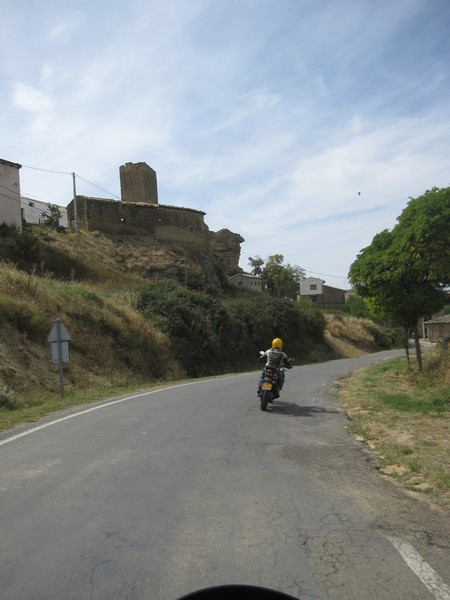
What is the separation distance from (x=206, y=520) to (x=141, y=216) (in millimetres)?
51126

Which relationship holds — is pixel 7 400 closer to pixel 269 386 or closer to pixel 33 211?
pixel 269 386

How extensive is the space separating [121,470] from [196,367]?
915 inches

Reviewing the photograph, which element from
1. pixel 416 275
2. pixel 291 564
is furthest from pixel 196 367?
pixel 291 564

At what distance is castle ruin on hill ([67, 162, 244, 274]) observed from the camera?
51125 millimetres

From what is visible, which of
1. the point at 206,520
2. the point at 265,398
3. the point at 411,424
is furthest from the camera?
the point at 265,398

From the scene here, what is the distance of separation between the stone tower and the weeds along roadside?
49.7 metres

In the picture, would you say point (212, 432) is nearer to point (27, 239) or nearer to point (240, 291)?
point (27, 239)

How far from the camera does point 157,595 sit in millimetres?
3492

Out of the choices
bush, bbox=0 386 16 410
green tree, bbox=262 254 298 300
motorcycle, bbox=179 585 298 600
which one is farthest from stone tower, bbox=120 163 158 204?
motorcycle, bbox=179 585 298 600

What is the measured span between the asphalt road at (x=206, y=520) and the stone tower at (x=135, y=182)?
186 ft

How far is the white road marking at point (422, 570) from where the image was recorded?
3.58 m

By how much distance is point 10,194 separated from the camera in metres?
36.6

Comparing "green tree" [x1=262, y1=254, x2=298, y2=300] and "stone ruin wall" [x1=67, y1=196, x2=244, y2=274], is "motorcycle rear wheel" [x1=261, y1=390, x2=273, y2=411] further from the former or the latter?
"green tree" [x1=262, y1=254, x2=298, y2=300]

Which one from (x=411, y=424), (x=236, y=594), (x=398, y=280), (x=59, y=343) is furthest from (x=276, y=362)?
(x=236, y=594)
